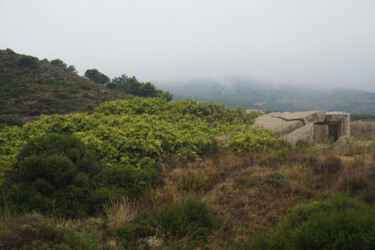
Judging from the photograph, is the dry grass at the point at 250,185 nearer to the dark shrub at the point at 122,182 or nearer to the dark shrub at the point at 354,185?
the dark shrub at the point at 354,185

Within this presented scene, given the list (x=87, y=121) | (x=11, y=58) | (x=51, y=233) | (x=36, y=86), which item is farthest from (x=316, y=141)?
(x=11, y=58)

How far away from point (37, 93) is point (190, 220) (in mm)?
21262

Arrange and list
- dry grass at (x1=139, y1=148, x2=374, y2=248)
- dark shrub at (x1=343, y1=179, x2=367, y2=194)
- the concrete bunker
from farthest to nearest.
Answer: the concrete bunker
dark shrub at (x1=343, y1=179, x2=367, y2=194)
dry grass at (x1=139, y1=148, x2=374, y2=248)

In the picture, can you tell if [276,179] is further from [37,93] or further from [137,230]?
[37,93]

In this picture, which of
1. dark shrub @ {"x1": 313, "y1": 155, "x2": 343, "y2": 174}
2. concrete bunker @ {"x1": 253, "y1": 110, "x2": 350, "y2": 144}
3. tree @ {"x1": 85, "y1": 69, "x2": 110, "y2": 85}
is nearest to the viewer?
dark shrub @ {"x1": 313, "y1": 155, "x2": 343, "y2": 174}

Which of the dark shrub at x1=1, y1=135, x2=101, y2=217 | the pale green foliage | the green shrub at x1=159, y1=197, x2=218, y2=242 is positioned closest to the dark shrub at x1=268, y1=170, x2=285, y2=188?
the green shrub at x1=159, y1=197, x2=218, y2=242

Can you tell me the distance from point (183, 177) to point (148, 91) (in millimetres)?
27446

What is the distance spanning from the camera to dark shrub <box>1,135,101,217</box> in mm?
4020

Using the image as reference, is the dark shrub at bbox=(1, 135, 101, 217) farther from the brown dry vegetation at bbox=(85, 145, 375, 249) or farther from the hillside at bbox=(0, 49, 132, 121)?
the hillside at bbox=(0, 49, 132, 121)

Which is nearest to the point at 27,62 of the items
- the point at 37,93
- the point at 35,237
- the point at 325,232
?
the point at 37,93

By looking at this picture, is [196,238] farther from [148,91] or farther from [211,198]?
[148,91]

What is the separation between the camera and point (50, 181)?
438 centimetres

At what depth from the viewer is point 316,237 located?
281 cm

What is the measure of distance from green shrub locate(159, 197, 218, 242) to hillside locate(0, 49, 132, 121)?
14.2 meters
